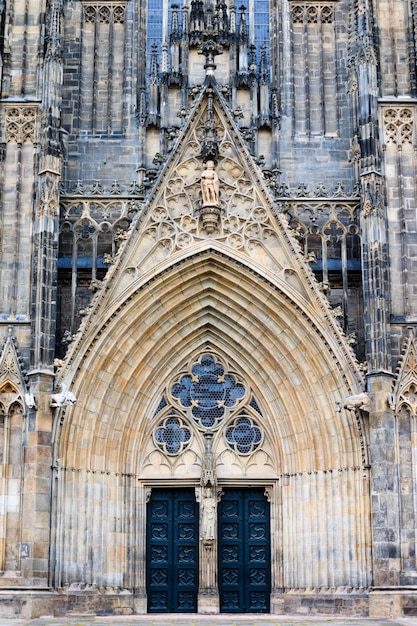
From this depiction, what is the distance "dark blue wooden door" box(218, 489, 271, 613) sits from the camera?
24.1 metres

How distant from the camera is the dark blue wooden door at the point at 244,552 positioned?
24094 millimetres

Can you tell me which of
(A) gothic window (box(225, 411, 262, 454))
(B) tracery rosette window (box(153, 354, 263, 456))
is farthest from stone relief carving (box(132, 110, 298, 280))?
(A) gothic window (box(225, 411, 262, 454))

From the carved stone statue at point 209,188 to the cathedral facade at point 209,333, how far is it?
2.0 inches

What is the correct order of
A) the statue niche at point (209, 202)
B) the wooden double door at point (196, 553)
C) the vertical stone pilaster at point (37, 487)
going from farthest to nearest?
the statue niche at point (209, 202) < the wooden double door at point (196, 553) < the vertical stone pilaster at point (37, 487)

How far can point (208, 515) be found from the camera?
24094 millimetres

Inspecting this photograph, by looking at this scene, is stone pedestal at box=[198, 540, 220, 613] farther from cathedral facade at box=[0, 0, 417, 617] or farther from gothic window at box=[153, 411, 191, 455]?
gothic window at box=[153, 411, 191, 455]

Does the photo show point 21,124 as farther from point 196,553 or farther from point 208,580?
point 208,580

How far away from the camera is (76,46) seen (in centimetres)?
2688

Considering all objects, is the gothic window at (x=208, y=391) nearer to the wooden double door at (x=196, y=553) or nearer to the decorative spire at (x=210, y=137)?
the wooden double door at (x=196, y=553)

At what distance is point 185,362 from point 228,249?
2935 mm

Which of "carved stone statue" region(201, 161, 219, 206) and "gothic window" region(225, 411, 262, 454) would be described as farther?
"gothic window" region(225, 411, 262, 454)

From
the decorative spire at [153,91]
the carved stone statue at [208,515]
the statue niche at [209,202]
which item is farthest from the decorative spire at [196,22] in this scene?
the carved stone statue at [208,515]

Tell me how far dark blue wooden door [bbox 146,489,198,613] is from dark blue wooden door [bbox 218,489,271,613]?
0.65 meters

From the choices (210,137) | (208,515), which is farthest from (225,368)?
(210,137)
